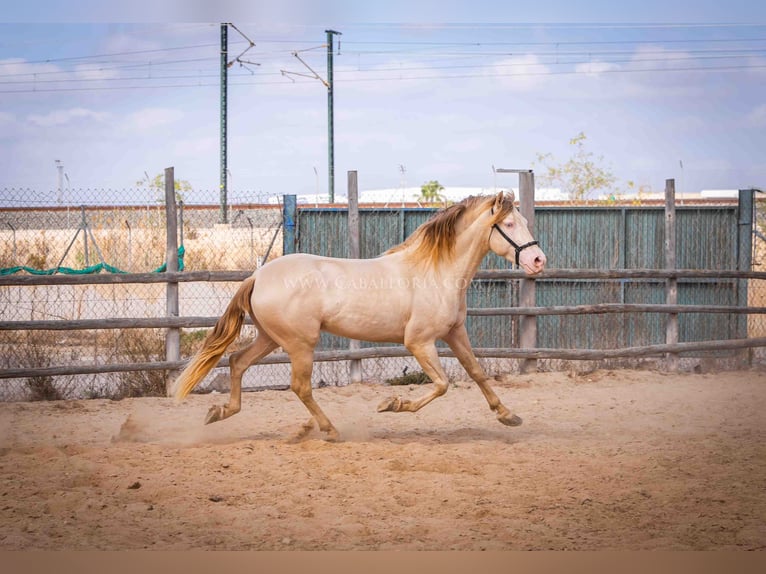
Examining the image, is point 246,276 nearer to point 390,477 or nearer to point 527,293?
point 527,293

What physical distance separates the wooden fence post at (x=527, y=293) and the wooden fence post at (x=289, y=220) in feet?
8.70

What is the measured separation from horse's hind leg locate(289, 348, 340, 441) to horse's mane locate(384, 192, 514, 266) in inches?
41.8

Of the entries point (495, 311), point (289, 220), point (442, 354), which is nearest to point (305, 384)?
point (442, 354)

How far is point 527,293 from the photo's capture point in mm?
9195

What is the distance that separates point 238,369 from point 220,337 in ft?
1.04

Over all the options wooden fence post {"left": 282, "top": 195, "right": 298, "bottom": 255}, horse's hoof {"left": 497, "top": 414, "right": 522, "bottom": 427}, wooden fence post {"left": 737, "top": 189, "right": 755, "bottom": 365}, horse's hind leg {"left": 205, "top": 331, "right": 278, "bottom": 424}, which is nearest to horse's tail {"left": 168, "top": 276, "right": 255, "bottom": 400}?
horse's hind leg {"left": 205, "top": 331, "right": 278, "bottom": 424}

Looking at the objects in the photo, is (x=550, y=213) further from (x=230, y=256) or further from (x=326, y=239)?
(x=230, y=256)

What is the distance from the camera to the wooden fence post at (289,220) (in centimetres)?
917

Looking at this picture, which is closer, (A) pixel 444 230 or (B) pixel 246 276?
(A) pixel 444 230

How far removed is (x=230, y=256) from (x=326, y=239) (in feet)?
30.7

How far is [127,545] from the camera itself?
3.42 metres

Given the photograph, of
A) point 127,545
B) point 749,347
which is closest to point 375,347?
point 749,347

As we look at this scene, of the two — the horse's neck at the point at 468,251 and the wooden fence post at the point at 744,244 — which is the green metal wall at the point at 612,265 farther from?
the horse's neck at the point at 468,251

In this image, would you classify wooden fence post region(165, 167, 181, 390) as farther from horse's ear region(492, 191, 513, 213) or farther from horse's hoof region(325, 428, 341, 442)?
horse's ear region(492, 191, 513, 213)
